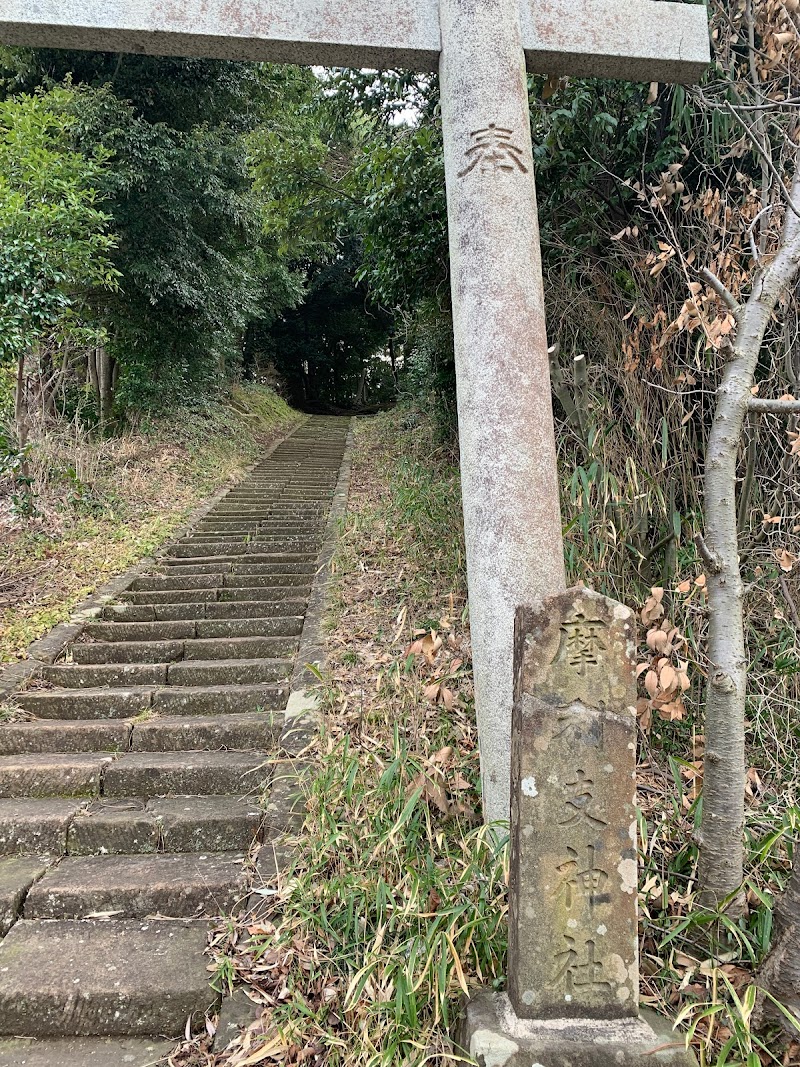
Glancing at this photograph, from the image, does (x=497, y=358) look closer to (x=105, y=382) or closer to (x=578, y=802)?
(x=578, y=802)

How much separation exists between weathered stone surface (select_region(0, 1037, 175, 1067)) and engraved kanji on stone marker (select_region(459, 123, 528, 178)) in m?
3.49

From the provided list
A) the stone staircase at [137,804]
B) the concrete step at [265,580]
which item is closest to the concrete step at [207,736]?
the stone staircase at [137,804]

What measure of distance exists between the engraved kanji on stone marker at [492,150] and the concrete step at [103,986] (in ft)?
10.8

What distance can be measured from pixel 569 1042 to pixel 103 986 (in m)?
1.74

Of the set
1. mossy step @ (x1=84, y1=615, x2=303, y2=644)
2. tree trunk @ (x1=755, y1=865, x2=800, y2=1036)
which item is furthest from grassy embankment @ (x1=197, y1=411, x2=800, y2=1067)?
mossy step @ (x1=84, y1=615, x2=303, y2=644)

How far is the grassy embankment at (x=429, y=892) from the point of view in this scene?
2.07 metres

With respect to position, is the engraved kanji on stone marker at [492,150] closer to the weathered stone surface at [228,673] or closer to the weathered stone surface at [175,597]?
the weathered stone surface at [228,673]

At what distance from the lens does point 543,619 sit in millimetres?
1874

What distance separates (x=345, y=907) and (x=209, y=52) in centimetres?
361

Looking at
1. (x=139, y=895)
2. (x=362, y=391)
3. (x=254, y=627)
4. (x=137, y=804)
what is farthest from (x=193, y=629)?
(x=362, y=391)

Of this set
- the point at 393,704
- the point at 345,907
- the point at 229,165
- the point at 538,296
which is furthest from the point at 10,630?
the point at 229,165

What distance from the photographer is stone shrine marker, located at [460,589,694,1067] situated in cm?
187

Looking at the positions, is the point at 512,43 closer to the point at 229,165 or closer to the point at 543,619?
the point at 543,619

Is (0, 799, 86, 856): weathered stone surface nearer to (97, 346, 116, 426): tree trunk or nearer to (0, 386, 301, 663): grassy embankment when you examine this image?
(0, 386, 301, 663): grassy embankment
